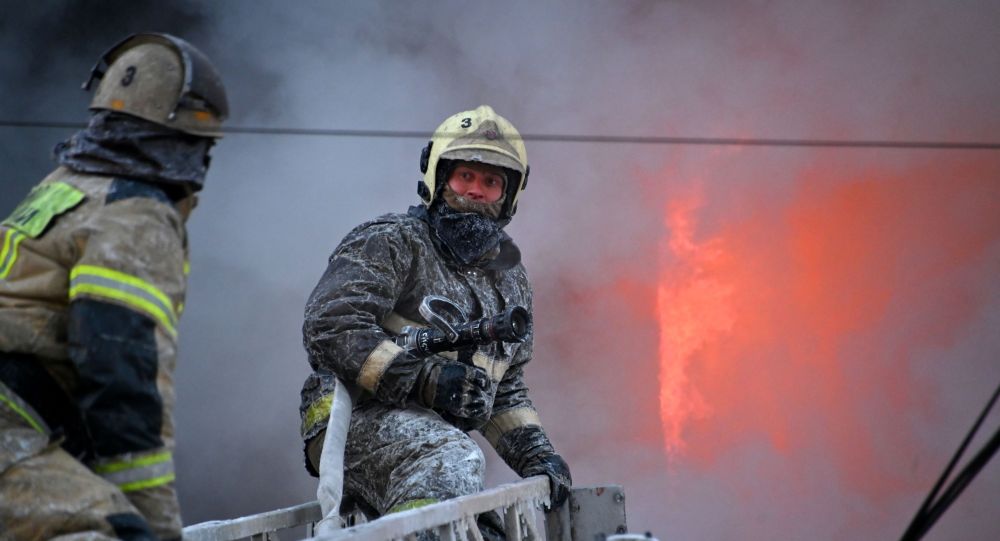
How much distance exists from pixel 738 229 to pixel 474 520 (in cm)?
642

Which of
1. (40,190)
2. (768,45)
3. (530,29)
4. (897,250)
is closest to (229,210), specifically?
(530,29)

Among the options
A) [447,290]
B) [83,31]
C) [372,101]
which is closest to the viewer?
[447,290]

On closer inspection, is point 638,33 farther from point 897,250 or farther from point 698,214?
point 897,250

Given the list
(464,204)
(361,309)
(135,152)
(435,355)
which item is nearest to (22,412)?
(135,152)

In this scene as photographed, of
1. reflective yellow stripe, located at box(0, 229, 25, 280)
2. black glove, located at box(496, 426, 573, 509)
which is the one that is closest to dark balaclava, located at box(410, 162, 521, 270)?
black glove, located at box(496, 426, 573, 509)

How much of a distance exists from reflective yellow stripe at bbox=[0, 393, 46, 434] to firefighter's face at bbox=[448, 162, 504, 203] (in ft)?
8.82

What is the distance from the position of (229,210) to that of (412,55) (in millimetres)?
1898

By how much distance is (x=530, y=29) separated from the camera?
34.8ft

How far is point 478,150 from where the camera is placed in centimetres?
561

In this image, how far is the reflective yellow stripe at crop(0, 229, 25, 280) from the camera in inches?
127

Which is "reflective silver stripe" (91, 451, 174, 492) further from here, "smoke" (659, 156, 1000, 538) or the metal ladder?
"smoke" (659, 156, 1000, 538)

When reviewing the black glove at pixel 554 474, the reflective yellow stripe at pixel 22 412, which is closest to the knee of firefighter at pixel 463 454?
the black glove at pixel 554 474

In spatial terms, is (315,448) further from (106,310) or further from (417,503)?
(106,310)

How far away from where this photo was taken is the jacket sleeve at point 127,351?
9.94 ft
